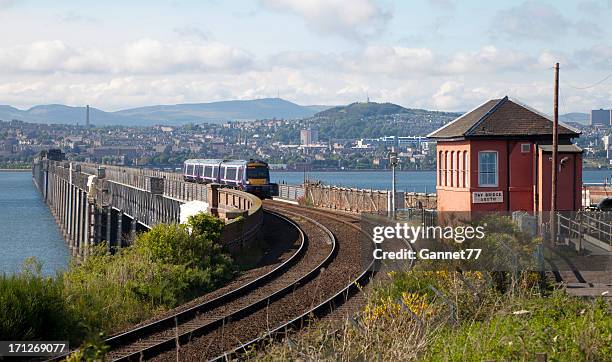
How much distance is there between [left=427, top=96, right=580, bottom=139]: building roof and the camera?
31.7 m

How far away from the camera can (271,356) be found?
12.6m

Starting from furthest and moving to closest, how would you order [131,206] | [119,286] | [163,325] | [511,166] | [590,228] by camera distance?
1. [131,206]
2. [511,166]
3. [119,286]
4. [590,228]
5. [163,325]

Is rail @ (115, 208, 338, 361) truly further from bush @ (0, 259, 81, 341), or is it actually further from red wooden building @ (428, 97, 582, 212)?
red wooden building @ (428, 97, 582, 212)

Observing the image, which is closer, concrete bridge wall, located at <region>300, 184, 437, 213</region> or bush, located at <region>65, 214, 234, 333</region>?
bush, located at <region>65, 214, 234, 333</region>

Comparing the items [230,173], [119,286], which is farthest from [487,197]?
[230,173]

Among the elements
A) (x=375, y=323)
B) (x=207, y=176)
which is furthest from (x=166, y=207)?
(x=375, y=323)

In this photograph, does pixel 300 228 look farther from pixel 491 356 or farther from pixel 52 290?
pixel 491 356

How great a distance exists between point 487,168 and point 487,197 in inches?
37.9

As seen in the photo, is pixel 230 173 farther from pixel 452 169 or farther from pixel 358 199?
pixel 452 169

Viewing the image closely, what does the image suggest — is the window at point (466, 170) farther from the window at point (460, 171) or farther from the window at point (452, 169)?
the window at point (452, 169)

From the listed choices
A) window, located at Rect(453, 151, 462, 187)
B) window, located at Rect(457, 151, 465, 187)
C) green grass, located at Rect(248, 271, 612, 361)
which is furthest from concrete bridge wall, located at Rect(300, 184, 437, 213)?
green grass, located at Rect(248, 271, 612, 361)

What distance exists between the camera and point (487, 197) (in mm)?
31656

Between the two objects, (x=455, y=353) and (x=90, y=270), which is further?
(x=90, y=270)

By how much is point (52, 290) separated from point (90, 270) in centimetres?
906
